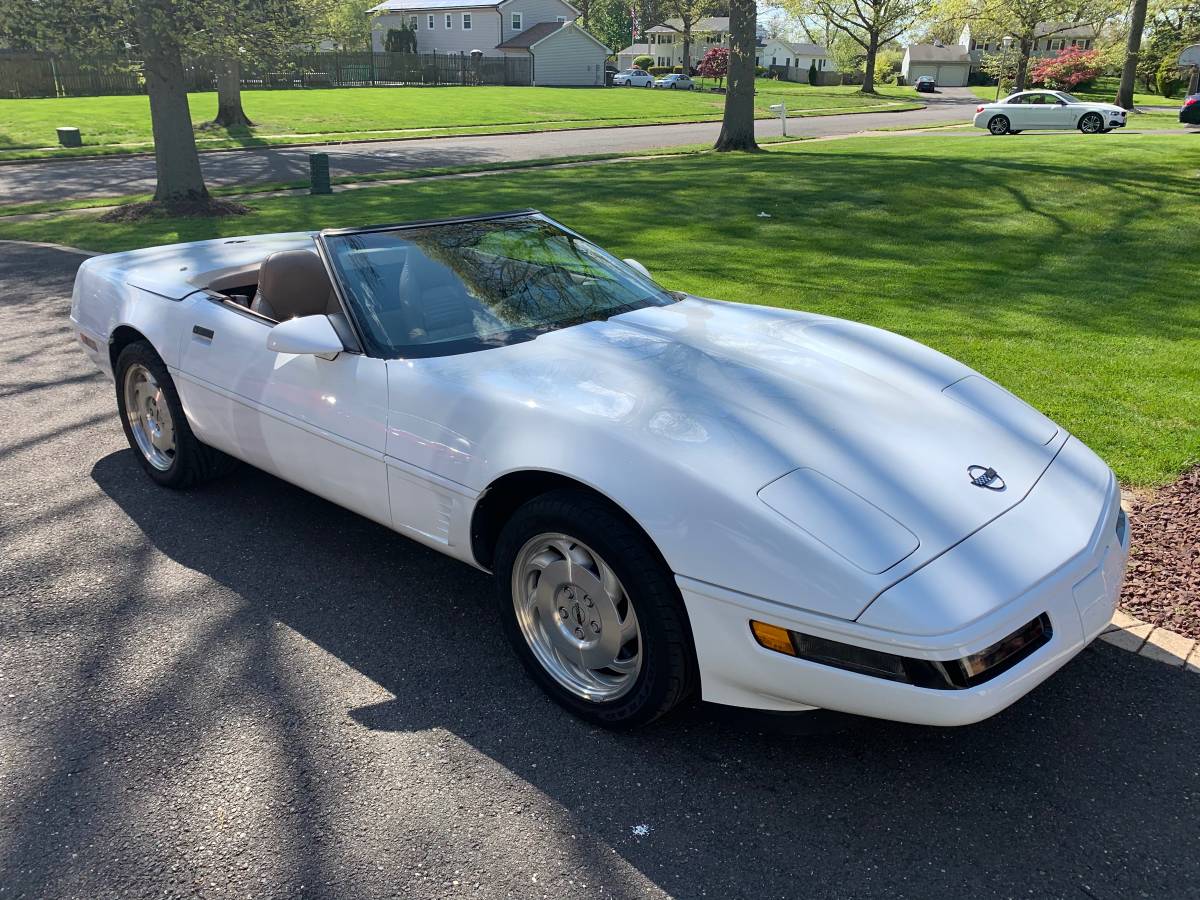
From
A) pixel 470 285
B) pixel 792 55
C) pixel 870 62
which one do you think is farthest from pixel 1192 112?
pixel 792 55

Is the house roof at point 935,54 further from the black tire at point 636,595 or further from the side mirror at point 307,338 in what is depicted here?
the black tire at point 636,595

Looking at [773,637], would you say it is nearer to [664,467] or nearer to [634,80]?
[664,467]

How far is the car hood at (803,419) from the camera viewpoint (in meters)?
2.60

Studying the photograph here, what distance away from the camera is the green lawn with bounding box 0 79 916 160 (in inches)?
1101

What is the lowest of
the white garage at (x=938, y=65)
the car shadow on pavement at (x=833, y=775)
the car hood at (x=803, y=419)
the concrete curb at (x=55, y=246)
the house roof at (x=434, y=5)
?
the car shadow on pavement at (x=833, y=775)

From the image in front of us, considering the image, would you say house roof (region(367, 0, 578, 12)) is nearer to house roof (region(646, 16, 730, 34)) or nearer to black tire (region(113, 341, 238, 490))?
house roof (region(646, 16, 730, 34))

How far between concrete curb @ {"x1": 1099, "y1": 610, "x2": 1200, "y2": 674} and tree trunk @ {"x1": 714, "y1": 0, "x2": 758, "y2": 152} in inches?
769

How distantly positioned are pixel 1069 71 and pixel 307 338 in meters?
68.5

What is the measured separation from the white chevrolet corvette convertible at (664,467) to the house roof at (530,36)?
6464 centimetres

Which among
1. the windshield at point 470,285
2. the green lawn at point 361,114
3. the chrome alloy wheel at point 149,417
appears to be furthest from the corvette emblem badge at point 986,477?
the green lawn at point 361,114

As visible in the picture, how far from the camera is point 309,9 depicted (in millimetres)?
Answer: 14312

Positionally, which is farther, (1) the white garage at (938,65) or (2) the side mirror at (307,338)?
(1) the white garage at (938,65)

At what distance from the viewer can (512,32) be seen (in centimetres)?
6844

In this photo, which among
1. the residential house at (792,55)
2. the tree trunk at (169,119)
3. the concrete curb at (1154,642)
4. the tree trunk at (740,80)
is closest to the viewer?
the concrete curb at (1154,642)
